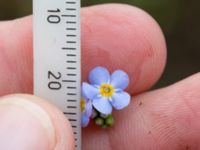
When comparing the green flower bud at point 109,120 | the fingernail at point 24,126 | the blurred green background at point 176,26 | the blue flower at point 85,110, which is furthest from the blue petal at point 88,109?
the blurred green background at point 176,26

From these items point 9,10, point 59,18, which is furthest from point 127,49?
point 9,10

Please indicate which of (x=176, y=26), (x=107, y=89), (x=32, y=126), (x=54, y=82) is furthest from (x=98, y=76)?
(x=176, y=26)

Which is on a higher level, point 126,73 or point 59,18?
point 59,18

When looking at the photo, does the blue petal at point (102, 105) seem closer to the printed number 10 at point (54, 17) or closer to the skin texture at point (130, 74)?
the skin texture at point (130, 74)

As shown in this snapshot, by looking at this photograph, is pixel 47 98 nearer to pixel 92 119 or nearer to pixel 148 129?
pixel 92 119

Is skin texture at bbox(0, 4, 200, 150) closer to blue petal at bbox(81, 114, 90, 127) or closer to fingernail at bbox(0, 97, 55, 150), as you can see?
blue petal at bbox(81, 114, 90, 127)

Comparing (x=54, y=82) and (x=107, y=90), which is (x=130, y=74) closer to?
(x=107, y=90)
